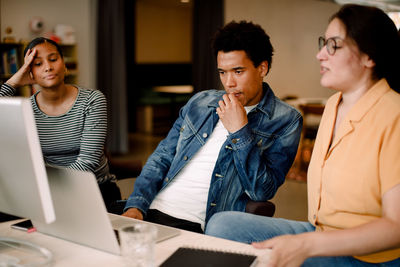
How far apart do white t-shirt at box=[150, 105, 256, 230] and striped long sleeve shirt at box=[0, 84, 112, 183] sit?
1.45 ft

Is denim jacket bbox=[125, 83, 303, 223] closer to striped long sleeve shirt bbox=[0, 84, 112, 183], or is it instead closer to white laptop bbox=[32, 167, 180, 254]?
striped long sleeve shirt bbox=[0, 84, 112, 183]

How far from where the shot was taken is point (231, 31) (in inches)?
74.5

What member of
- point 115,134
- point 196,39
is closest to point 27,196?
point 115,134

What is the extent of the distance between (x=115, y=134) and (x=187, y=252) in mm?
5376

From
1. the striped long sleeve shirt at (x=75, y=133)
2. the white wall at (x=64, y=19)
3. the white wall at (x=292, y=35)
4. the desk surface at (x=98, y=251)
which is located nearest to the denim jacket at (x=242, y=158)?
the striped long sleeve shirt at (x=75, y=133)

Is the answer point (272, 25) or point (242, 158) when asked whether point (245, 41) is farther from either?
point (272, 25)

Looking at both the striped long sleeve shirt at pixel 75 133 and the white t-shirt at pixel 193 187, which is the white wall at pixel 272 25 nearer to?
the striped long sleeve shirt at pixel 75 133

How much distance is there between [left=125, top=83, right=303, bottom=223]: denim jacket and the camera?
5.69 feet

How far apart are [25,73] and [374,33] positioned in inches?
65.6

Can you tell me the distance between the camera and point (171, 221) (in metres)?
1.78

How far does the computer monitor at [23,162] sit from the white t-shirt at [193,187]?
910 millimetres

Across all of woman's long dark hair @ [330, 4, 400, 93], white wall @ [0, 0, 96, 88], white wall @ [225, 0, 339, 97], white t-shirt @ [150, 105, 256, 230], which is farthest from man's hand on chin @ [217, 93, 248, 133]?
white wall @ [225, 0, 339, 97]

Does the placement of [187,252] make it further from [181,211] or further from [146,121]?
[146,121]

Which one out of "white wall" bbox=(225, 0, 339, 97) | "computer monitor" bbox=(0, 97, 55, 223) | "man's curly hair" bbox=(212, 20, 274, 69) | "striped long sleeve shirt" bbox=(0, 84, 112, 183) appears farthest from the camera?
"white wall" bbox=(225, 0, 339, 97)
